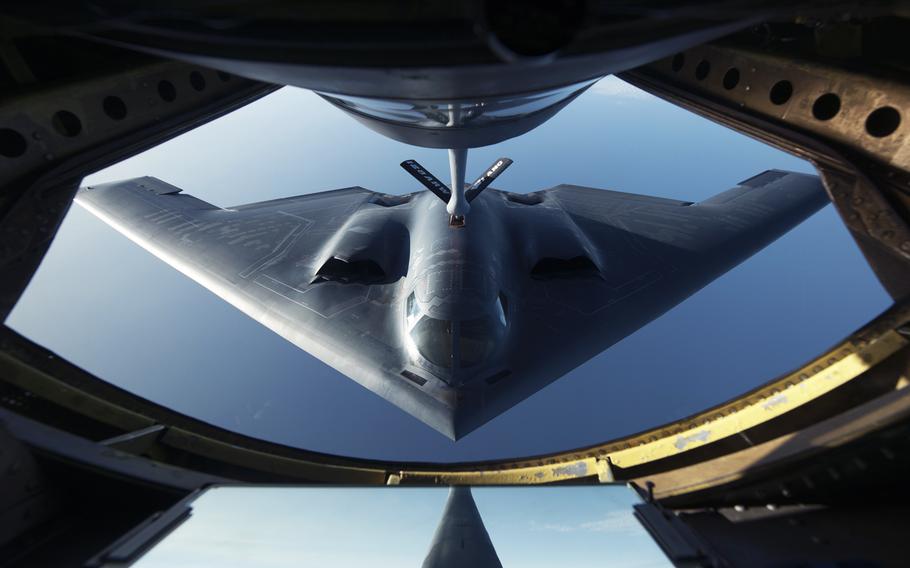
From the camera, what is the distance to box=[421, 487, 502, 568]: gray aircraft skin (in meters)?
2.04

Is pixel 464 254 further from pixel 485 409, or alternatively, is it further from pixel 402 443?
pixel 402 443

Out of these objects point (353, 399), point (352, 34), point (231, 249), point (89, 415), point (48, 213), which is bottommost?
point (89, 415)

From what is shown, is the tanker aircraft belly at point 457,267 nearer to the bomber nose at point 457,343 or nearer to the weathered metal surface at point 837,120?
→ the bomber nose at point 457,343

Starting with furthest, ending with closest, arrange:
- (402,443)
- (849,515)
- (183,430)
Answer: (402,443) → (183,430) → (849,515)

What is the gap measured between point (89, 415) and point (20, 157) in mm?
3123

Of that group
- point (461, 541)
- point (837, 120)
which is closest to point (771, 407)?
point (837, 120)

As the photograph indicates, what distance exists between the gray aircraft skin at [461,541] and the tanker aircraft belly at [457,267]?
412 centimetres

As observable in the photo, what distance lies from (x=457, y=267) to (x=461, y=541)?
5.85 m

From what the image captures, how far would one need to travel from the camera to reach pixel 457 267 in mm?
7750

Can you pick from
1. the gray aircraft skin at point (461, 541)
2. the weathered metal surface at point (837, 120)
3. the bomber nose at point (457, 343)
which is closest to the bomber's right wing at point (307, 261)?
the bomber nose at point (457, 343)

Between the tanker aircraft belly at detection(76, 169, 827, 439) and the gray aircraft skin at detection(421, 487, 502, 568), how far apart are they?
13.5 ft

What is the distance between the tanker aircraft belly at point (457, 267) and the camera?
7047 millimetres

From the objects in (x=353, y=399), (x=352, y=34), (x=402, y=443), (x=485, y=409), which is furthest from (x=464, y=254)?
(x=353, y=399)

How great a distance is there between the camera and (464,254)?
8.12 metres
